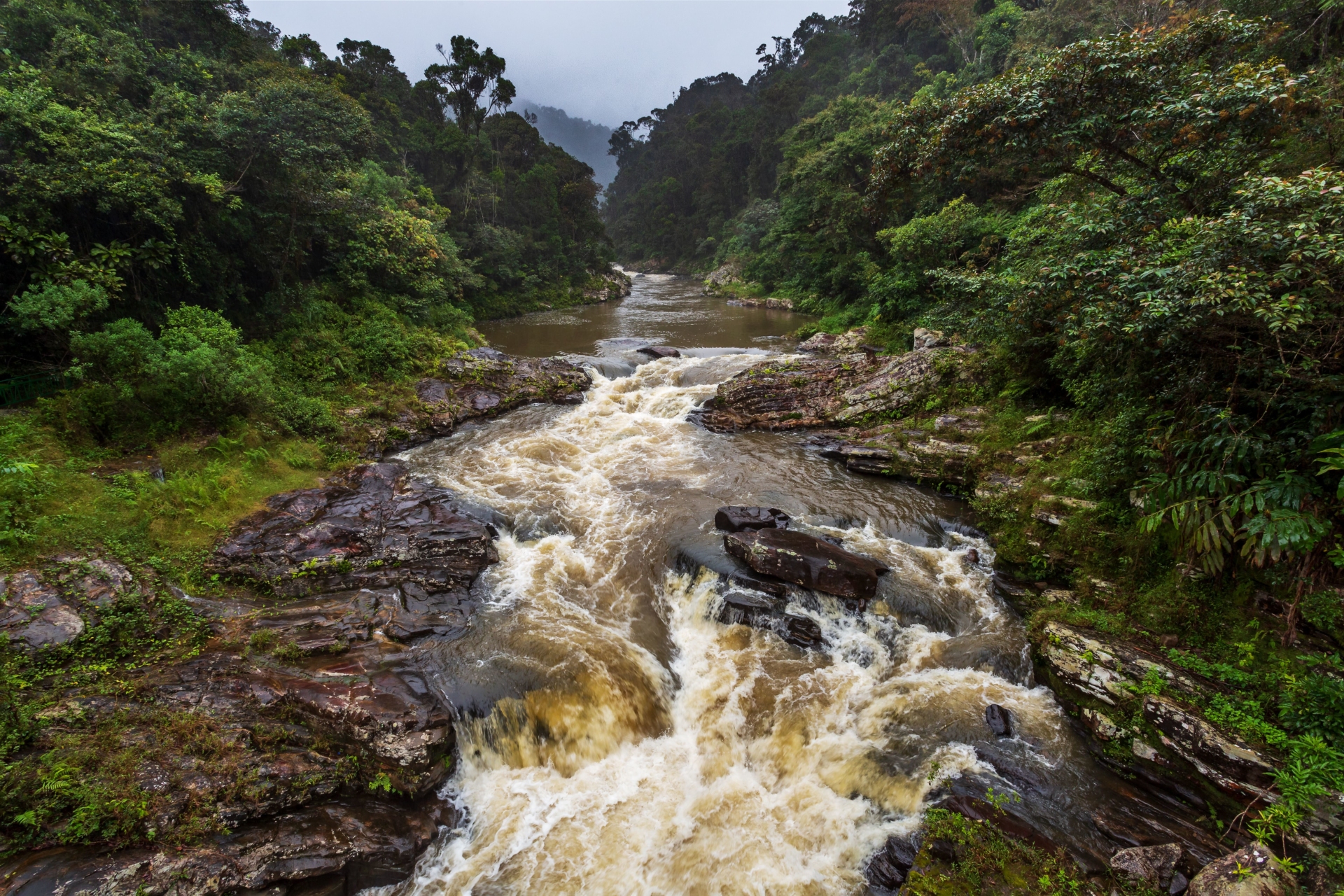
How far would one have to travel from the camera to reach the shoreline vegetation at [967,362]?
17.1ft

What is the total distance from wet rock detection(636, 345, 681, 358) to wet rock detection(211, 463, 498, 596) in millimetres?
12046

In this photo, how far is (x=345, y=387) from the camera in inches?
574

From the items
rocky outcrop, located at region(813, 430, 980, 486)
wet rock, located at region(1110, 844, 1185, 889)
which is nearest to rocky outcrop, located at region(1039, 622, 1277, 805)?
wet rock, located at region(1110, 844, 1185, 889)

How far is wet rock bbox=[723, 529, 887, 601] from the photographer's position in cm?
847

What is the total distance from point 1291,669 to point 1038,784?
2798 millimetres

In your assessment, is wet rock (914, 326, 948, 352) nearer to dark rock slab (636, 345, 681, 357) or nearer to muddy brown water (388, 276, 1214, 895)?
muddy brown water (388, 276, 1214, 895)

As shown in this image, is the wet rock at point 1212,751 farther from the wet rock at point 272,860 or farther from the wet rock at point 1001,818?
the wet rock at point 272,860

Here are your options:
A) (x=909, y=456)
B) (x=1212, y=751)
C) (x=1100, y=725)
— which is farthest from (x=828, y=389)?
(x=1212, y=751)

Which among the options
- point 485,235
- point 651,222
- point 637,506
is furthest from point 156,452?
point 651,222

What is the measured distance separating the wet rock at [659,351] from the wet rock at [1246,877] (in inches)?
725

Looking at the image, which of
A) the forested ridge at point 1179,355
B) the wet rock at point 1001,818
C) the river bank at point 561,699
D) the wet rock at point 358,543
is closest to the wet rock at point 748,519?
the river bank at point 561,699

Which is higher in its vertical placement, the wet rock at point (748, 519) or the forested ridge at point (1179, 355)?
the forested ridge at point (1179, 355)

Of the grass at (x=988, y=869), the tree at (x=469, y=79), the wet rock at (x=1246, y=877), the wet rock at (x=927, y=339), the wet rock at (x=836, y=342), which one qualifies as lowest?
the grass at (x=988, y=869)

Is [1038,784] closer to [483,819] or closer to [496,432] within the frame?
[483,819]
